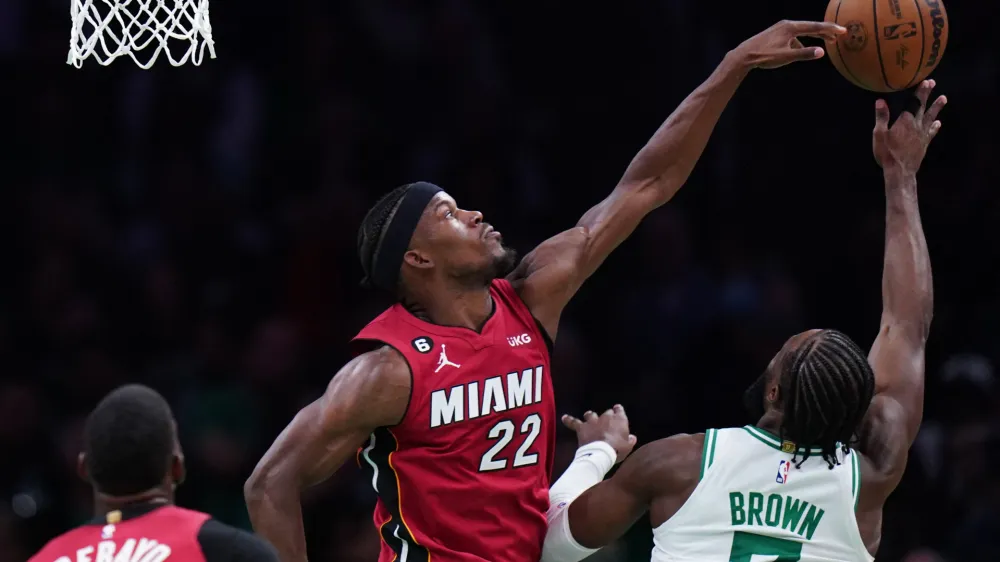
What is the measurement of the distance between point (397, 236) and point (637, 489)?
1.05 metres

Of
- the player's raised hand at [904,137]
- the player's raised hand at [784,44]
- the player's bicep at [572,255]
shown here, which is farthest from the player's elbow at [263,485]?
the player's raised hand at [904,137]

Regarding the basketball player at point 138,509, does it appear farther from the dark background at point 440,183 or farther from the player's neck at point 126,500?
the dark background at point 440,183

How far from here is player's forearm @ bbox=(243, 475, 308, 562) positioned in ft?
13.7

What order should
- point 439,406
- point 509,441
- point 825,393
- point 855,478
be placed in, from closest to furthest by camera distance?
point 825,393
point 855,478
point 439,406
point 509,441

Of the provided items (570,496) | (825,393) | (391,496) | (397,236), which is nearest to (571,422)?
(570,496)

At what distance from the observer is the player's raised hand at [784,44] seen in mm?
4809

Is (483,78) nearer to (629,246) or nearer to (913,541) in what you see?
(629,246)

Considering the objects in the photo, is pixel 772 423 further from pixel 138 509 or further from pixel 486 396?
A: pixel 138 509

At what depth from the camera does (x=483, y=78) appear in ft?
27.0

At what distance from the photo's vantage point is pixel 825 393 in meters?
3.96

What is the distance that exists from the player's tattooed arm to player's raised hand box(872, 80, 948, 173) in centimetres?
133

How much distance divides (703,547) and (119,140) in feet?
16.5

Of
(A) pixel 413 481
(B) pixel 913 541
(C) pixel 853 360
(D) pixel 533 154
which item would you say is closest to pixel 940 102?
(C) pixel 853 360

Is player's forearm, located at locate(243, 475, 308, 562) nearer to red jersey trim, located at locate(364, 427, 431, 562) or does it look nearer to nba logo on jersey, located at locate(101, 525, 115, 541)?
red jersey trim, located at locate(364, 427, 431, 562)
